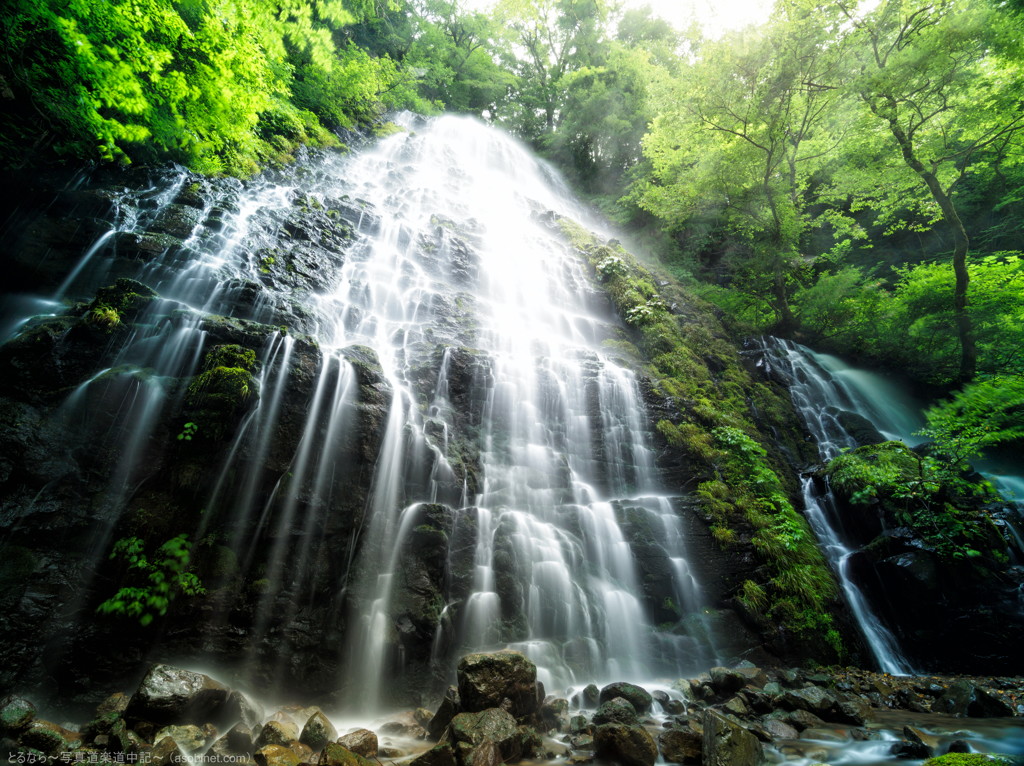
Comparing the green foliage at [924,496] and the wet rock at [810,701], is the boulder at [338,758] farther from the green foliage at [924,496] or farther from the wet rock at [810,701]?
the green foliage at [924,496]

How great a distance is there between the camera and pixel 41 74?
582 cm

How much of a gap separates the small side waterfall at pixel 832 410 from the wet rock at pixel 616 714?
4771mm

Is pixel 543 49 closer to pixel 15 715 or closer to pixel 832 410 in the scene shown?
pixel 832 410

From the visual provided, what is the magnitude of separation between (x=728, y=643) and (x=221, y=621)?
6.39 metres

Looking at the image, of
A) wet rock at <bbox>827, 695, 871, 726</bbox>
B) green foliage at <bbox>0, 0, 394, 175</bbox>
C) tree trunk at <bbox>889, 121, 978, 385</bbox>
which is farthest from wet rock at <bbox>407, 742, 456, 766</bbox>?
tree trunk at <bbox>889, 121, 978, 385</bbox>

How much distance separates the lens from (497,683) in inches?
149

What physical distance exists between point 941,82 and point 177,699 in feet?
54.6

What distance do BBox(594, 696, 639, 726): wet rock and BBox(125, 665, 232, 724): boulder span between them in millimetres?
3416

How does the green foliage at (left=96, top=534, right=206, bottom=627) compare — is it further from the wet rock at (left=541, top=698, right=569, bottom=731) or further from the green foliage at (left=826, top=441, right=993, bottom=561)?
the green foliage at (left=826, top=441, right=993, bottom=561)

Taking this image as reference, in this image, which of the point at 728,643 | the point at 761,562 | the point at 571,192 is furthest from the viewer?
the point at 571,192

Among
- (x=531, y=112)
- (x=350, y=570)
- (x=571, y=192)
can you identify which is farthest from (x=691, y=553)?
(x=531, y=112)

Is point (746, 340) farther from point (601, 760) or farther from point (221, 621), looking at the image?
point (221, 621)

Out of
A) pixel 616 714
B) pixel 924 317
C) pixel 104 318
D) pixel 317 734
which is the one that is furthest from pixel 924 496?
pixel 104 318

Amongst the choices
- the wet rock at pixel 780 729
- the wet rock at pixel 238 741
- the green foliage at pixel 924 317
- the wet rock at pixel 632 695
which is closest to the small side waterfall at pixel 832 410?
the green foliage at pixel 924 317
